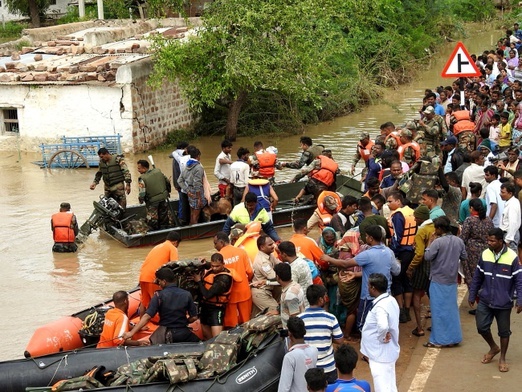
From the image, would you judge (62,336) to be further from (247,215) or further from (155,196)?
(155,196)

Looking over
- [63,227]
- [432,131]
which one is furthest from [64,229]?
[432,131]

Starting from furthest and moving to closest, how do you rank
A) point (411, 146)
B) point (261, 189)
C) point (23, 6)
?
point (23, 6) → point (411, 146) → point (261, 189)

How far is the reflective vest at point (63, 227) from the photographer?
14.3 metres

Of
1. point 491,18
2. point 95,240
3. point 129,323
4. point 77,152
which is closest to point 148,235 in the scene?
point 95,240

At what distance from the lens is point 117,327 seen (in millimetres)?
9141

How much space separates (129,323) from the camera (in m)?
9.38

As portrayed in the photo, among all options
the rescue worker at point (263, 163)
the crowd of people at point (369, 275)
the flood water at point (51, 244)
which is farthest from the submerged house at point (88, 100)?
the crowd of people at point (369, 275)

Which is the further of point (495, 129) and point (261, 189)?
point (495, 129)

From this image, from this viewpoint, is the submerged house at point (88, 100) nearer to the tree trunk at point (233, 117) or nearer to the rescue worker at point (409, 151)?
the tree trunk at point (233, 117)

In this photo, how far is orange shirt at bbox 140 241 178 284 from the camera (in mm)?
9789

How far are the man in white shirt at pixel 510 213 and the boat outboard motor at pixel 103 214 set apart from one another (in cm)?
663

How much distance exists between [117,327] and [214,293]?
1.04 metres

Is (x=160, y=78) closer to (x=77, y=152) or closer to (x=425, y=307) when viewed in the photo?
(x=77, y=152)

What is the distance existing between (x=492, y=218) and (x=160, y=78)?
11903 mm
